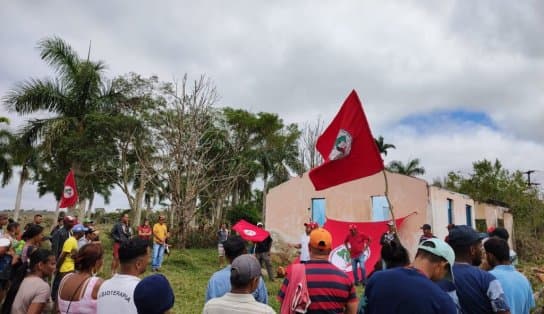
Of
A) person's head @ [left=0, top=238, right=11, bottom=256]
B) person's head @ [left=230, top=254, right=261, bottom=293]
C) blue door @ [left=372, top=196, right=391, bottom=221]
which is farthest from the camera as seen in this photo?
blue door @ [left=372, top=196, right=391, bottom=221]

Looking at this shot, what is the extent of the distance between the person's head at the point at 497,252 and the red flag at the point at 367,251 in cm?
591

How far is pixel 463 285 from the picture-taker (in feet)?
9.82

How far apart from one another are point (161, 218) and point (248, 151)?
18.1 m

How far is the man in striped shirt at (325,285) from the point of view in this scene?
10.4 feet

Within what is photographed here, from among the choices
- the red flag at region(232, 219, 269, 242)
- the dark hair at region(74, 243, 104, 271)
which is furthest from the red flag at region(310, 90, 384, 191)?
the red flag at region(232, 219, 269, 242)

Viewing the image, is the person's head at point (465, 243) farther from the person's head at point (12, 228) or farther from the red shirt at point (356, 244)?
the red shirt at point (356, 244)

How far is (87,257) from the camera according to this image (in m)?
3.26

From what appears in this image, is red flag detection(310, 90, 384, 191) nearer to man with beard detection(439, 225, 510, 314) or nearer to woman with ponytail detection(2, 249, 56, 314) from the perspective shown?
man with beard detection(439, 225, 510, 314)

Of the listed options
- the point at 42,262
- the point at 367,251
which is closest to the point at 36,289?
the point at 42,262

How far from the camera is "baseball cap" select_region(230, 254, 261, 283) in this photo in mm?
2512

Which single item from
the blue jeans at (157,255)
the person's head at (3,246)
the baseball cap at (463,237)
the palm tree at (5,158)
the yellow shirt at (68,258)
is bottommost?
the blue jeans at (157,255)

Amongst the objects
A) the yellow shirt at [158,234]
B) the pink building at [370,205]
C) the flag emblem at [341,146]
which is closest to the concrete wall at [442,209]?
the pink building at [370,205]

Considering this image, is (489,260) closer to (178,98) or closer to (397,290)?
(397,290)

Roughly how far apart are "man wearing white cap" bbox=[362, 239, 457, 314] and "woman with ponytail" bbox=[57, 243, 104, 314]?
2093 mm
